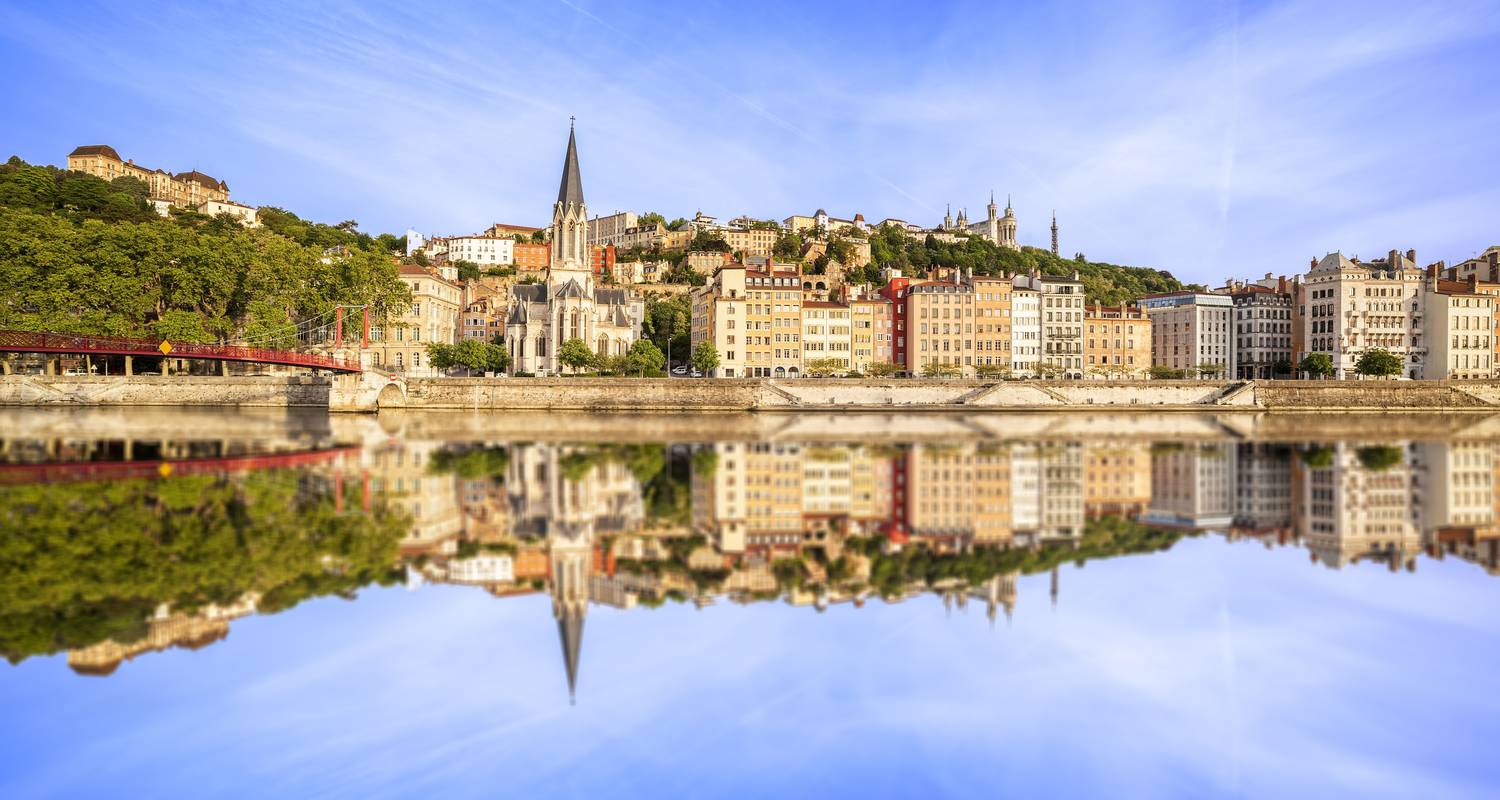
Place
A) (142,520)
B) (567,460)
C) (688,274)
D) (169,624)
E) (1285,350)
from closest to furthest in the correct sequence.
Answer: (169,624), (142,520), (567,460), (1285,350), (688,274)

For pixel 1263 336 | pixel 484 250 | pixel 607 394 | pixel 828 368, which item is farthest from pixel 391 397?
pixel 484 250

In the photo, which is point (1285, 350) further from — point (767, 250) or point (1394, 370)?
point (767, 250)

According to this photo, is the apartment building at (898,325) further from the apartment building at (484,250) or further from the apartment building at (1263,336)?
the apartment building at (484,250)

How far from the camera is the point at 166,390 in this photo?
55.6 meters

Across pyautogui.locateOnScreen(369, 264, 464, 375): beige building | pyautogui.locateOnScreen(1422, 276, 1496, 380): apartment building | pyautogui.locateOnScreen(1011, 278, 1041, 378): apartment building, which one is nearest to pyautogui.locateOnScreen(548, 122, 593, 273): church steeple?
pyautogui.locateOnScreen(369, 264, 464, 375): beige building

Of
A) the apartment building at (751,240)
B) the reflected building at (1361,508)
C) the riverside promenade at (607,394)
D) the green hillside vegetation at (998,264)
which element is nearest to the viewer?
the reflected building at (1361,508)

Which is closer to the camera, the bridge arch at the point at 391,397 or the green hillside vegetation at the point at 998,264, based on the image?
the bridge arch at the point at 391,397

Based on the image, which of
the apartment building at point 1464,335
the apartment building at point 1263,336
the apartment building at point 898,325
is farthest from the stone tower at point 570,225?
the apartment building at point 1464,335

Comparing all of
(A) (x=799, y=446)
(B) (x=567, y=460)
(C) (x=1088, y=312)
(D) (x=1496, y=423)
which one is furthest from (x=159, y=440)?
(C) (x=1088, y=312)

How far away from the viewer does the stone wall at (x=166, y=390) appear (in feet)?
173

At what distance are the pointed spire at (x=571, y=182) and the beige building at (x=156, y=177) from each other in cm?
5556

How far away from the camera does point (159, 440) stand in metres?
28.8

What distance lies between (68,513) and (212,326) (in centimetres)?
5246

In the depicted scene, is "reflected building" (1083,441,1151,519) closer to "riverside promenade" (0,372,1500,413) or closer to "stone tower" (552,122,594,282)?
"riverside promenade" (0,372,1500,413)
